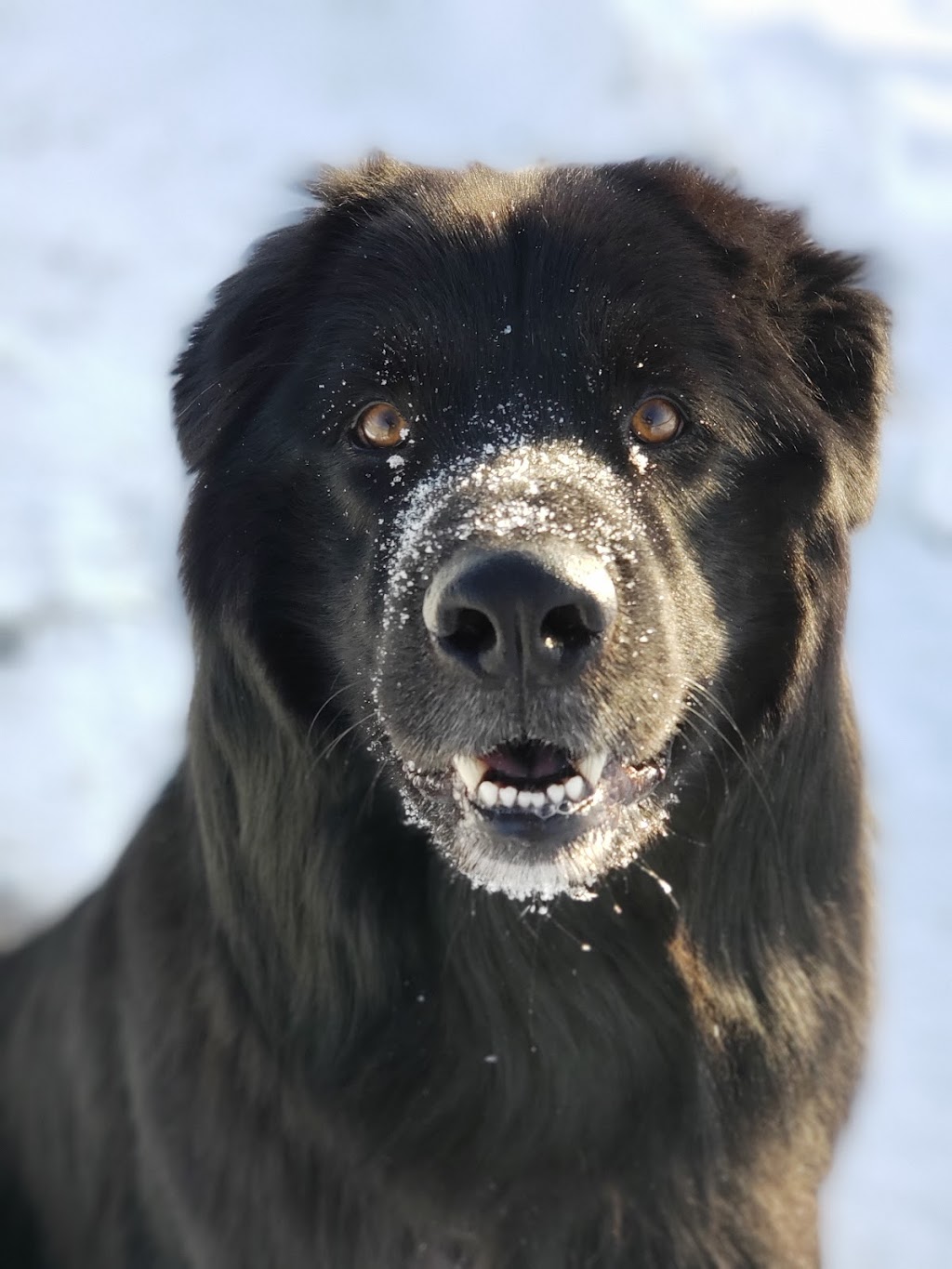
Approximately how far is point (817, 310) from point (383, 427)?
0.84 m

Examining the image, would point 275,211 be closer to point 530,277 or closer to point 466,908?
point 530,277

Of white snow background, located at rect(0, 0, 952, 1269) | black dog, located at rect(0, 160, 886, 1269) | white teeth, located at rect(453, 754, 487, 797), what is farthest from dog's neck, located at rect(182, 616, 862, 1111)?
white snow background, located at rect(0, 0, 952, 1269)

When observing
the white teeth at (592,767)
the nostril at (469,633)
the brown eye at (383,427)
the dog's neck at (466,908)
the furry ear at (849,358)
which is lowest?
the dog's neck at (466,908)

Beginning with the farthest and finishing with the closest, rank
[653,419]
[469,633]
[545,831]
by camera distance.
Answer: [653,419], [545,831], [469,633]

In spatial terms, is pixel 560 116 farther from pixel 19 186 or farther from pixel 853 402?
pixel 853 402

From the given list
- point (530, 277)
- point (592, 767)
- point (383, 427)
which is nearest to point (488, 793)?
point (592, 767)

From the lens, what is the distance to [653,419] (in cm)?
244

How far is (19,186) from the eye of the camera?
7059mm

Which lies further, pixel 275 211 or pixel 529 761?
pixel 275 211

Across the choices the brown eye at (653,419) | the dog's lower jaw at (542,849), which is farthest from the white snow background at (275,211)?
the brown eye at (653,419)

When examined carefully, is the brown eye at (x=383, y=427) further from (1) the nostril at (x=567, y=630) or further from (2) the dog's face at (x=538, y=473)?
(1) the nostril at (x=567, y=630)

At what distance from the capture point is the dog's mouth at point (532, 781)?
2.32m

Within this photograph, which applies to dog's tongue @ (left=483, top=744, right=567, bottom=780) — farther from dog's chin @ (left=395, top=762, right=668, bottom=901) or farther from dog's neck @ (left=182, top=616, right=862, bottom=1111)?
dog's neck @ (left=182, top=616, right=862, bottom=1111)

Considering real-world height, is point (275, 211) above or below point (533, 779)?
above
